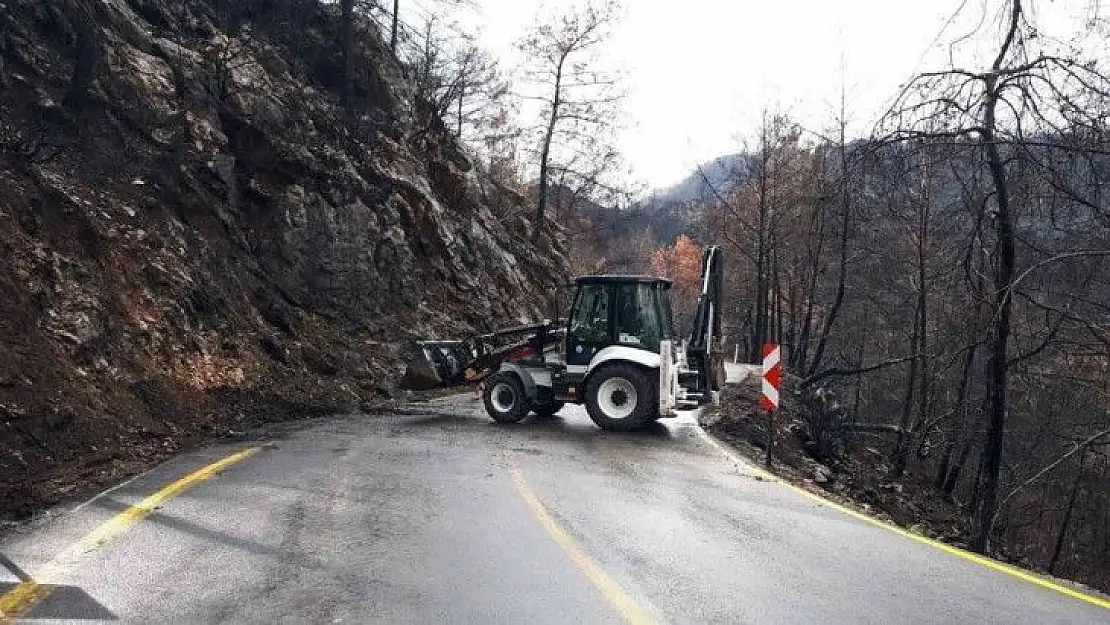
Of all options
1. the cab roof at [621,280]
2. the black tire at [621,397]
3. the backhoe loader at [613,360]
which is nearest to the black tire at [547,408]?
the backhoe loader at [613,360]

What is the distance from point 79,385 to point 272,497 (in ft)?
13.9

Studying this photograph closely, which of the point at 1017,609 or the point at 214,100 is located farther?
the point at 214,100

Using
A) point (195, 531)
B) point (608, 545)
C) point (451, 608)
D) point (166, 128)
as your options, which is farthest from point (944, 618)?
point (166, 128)

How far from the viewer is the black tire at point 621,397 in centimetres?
1261

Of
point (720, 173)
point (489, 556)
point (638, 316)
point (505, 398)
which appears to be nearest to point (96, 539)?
point (489, 556)

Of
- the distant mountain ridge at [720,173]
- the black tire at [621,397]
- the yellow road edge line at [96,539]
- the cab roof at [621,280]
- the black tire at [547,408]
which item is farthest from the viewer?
the distant mountain ridge at [720,173]

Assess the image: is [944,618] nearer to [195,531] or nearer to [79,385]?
[195,531]

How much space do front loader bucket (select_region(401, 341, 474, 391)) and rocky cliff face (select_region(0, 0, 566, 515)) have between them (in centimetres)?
121

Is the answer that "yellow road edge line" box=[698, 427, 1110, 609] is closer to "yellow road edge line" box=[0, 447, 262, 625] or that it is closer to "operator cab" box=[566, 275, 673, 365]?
"operator cab" box=[566, 275, 673, 365]

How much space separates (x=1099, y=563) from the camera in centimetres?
2759

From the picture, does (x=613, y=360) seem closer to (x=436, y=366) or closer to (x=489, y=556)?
(x=436, y=366)

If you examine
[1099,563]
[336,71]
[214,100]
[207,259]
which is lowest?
[1099,563]

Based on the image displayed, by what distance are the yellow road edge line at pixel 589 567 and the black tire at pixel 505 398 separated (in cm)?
558

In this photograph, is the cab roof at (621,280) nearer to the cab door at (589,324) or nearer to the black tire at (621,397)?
the cab door at (589,324)
